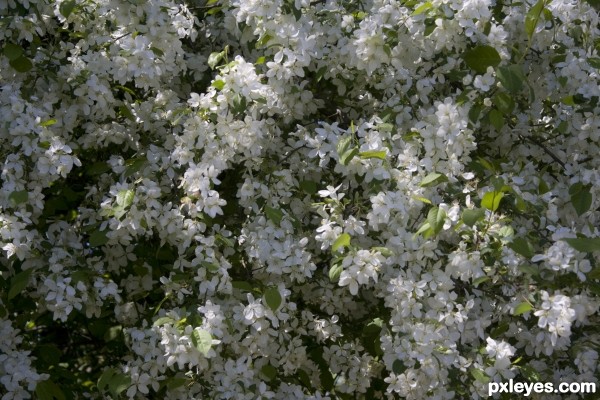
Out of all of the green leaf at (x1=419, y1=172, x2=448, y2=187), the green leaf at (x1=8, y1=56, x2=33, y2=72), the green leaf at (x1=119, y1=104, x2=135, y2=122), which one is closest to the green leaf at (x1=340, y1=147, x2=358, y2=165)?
the green leaf at (x1=419, y1=172, x2=448, y2=187)

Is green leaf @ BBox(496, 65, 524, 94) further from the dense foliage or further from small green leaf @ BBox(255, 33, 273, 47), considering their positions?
small green leaf @ BBox(255, 33, 273, 47)

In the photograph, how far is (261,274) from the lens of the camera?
119 inches

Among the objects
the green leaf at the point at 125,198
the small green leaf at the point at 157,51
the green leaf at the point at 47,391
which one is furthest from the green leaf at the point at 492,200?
the green leaf at the point at 47,391

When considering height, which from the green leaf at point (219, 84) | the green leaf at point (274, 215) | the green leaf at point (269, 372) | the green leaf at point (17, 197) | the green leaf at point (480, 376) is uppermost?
the green leaf at point (219, 84)

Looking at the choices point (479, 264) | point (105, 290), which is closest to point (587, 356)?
point (479, 264)

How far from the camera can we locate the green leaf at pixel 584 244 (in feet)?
7.93

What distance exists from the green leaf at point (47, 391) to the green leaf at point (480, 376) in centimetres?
129

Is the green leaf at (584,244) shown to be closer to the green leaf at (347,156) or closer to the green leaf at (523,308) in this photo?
the green leaf at (523,308)

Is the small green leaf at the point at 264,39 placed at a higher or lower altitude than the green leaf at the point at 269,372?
higher

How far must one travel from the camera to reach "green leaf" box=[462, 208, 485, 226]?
249 cm

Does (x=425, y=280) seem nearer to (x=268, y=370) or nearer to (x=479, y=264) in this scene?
(x=479, y=264)

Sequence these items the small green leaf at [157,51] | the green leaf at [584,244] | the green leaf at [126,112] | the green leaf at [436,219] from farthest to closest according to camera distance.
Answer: the green leaf at [126,112] < the small green leaf at [157,51] < the green leaf at [436,219] < the green leaf at [584,244]

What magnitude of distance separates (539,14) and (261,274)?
114 centimetres

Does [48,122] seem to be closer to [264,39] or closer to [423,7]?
[264,39]
